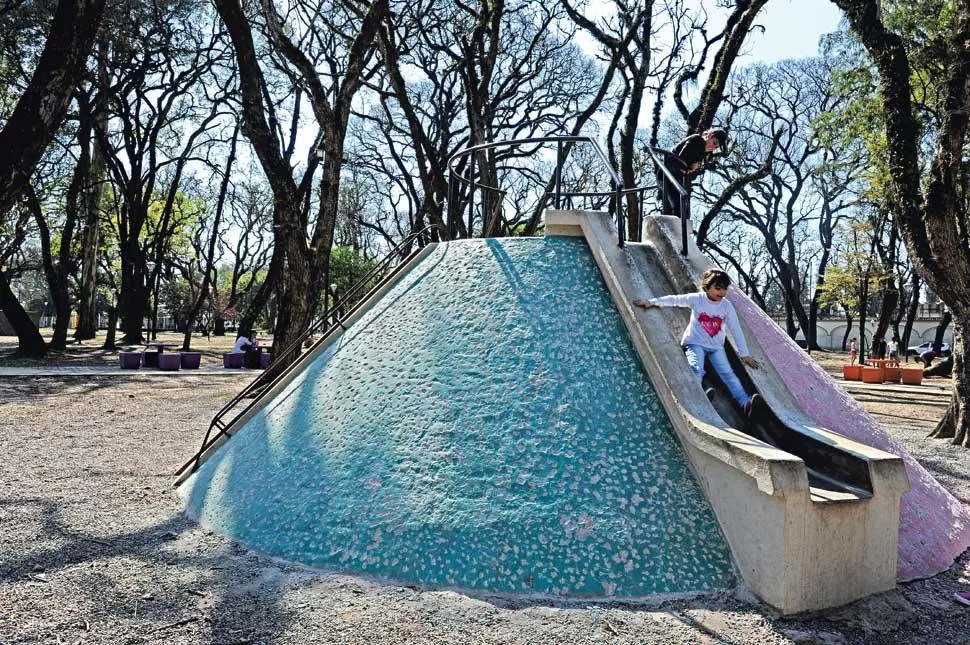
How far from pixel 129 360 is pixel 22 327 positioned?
4351 millimetres

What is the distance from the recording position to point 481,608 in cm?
375

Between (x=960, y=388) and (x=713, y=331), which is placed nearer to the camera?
(x=713, y=331)

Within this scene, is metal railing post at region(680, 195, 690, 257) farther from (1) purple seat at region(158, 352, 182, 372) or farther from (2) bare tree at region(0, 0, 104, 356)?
(1) purple seat at region(158, 352, 182, 372)

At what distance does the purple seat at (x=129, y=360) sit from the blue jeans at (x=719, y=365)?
722 inches

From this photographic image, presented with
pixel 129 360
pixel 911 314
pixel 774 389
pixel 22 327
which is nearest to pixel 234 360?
pixel 129 360

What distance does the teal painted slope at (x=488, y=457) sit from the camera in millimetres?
4055

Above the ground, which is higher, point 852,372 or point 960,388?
point 960,388

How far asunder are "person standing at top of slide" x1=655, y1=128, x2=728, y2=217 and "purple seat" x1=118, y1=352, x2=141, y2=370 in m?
17.2

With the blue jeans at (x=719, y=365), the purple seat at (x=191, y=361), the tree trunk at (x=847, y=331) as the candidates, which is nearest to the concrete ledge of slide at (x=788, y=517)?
the blue jeans at (x=719, y=365)

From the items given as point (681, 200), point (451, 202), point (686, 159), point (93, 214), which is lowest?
point (681, 200)

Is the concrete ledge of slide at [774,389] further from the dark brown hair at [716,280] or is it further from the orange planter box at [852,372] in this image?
the orange planter box at [852,372]

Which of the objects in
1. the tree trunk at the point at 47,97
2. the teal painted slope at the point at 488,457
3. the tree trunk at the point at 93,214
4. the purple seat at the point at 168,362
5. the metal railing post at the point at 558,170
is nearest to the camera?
the teal painted slope at the point at 488,457

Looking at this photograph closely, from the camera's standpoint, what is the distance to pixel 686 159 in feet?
23.5

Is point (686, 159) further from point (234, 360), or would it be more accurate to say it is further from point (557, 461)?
point (234, 360)
